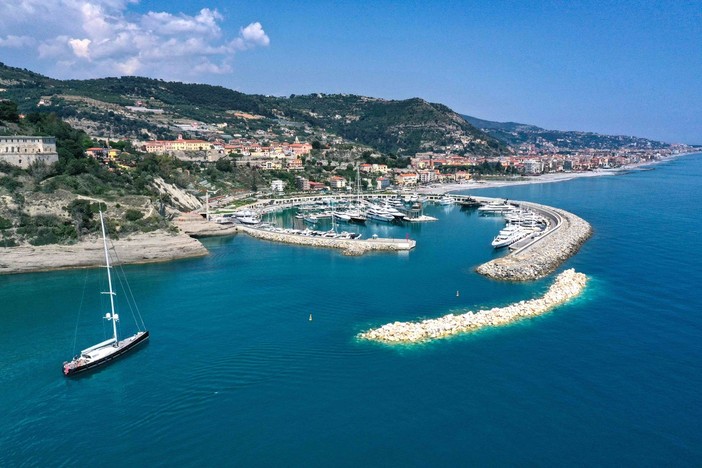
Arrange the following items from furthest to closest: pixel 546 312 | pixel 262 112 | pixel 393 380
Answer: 1. pixel 262 112
2. pixel 546 312
3. pixel 393 380

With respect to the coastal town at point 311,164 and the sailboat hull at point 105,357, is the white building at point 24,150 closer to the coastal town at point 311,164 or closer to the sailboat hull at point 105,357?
the coastal town at point 311,164

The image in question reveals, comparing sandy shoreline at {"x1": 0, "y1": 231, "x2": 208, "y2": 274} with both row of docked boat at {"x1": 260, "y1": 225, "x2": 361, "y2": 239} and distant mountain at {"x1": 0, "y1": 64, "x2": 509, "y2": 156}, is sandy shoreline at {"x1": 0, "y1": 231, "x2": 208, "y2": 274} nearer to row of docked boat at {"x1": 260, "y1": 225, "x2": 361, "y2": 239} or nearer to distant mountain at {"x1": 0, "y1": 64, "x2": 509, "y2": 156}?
row of docked boat at {"x1": 260, "y1": 225, "x2": 361, "y2": 239}

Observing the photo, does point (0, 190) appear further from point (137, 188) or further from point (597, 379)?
point (597, 379)

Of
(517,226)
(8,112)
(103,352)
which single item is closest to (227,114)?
(8,112)

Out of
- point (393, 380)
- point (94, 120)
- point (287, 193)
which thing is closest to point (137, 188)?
point (287, 193)

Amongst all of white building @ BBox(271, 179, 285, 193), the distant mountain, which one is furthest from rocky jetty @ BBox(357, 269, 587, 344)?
the distant mountain

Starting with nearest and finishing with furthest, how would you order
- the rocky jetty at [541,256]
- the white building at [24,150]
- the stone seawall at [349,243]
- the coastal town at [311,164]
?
the rocky jetty at [541,256], the stone seawall at [349,243], the white building at [24,150], the coastal town at [311,164]

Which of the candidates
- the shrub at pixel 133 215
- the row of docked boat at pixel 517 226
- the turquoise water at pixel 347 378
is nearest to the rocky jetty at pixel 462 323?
the turquoise water at pixel 347 378
